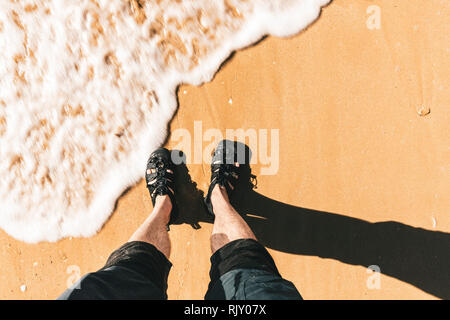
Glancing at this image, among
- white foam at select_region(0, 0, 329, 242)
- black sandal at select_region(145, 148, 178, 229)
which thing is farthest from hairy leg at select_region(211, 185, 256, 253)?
white foam at select_region(0, 0, 329, 242)

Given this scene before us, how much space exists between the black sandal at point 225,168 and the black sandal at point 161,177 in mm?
266

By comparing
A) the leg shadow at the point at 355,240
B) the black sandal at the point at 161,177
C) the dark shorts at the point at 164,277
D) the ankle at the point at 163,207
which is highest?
the black sandal at the point at 161,177

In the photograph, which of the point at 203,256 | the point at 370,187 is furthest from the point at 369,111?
the point at 203,256

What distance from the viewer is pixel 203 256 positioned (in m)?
2.23

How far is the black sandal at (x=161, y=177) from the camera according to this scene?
2129mm

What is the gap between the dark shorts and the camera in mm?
1394

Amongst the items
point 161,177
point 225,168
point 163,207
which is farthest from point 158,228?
point 225,168

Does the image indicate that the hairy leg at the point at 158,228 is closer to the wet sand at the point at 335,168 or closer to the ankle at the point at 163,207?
the ankle at the point at 163,207

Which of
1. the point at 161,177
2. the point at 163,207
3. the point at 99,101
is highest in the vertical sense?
the point at 99,101

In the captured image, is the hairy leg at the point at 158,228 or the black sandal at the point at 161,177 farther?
the black sandal at the point at 161,177

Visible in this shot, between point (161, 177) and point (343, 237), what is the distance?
1.42 m

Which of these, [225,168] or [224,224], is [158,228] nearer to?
[224,224]

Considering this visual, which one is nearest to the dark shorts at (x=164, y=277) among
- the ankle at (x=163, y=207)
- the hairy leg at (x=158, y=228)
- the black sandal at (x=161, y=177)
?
the hairy leg at (x=158, y=228)

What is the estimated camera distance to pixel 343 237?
218 centimetres
